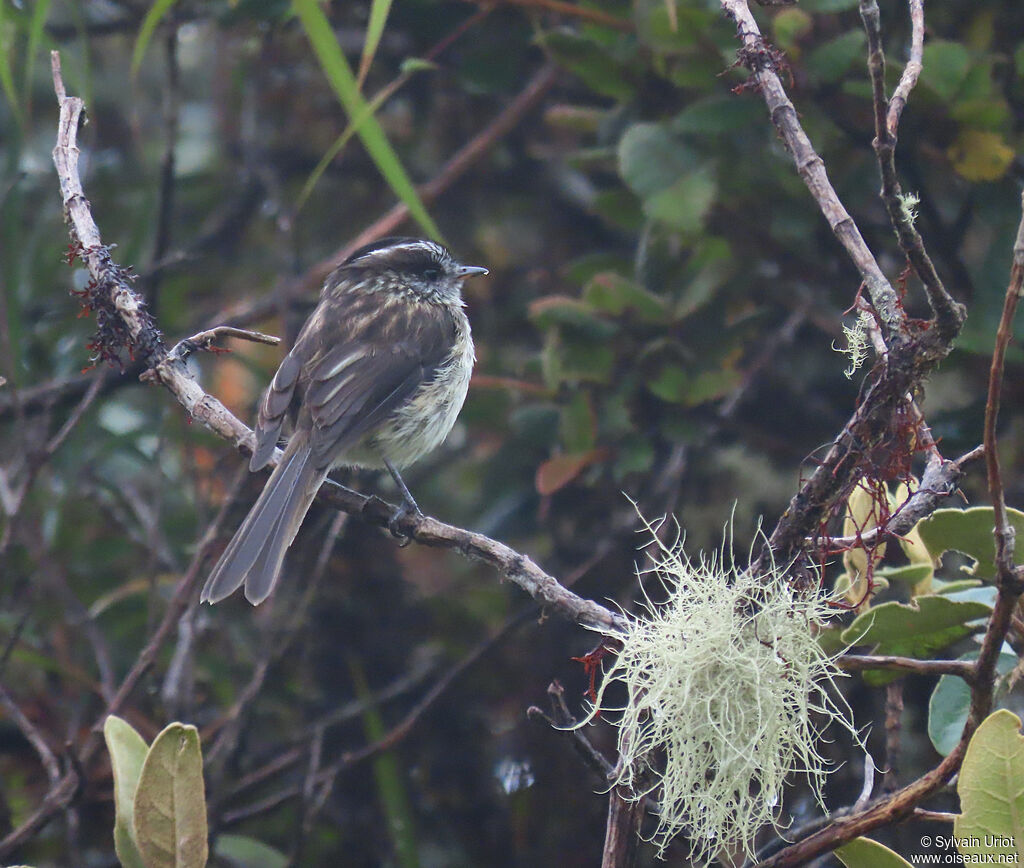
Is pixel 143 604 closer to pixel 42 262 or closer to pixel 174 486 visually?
pixel 174 486

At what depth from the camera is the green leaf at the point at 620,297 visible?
348cm

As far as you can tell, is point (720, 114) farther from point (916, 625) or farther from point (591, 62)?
point (916, 625)

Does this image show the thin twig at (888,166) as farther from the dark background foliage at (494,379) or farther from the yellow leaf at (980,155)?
the yellow leaf at (980,155)

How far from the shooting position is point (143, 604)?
4176mm

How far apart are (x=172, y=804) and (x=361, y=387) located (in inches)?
72.6

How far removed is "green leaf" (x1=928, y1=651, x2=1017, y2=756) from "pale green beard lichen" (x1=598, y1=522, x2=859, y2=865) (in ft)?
1.42

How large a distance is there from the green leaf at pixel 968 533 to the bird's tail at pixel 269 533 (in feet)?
5.42

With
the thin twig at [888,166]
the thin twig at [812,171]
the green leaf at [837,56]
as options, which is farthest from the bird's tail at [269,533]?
the green leaf at [837,56]

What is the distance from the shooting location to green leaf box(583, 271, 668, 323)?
348 centimetres

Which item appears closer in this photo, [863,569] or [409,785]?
[863,569]

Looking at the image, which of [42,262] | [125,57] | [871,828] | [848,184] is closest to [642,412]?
[848,184]

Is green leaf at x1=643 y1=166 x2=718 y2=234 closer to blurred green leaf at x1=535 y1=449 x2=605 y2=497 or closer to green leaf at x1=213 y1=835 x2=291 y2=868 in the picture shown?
blurred green leaf at x1=535 y1=449 x2=605 y2=497

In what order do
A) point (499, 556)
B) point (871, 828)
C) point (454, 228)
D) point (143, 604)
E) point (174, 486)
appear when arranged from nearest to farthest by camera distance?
1. point (871, 828)
2. point (499, 556)
3. point (143, 604)
4. point (174, 486)
5. point (454, 228)

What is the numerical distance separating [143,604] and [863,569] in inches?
114
